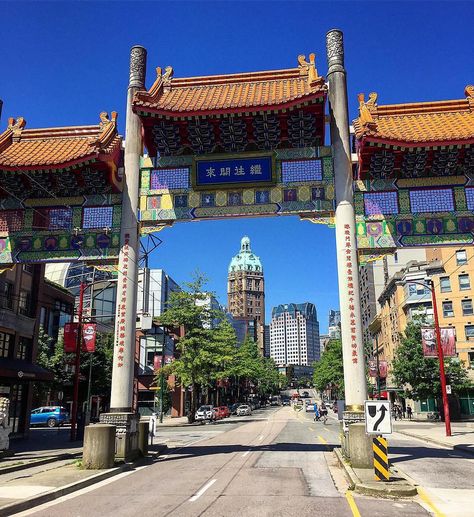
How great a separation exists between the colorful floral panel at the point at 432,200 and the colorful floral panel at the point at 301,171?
345cm

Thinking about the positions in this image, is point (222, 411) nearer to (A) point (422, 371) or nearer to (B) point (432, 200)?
(A) point (422, 371)

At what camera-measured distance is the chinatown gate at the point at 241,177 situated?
55.4 ft

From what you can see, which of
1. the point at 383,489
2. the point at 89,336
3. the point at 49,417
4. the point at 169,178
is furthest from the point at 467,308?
the point at 383,489

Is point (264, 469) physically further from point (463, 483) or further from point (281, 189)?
point (281, 189)

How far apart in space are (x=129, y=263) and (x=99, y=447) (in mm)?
6287

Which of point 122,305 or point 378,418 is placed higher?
point 122,305

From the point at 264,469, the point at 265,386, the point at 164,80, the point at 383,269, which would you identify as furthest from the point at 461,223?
the point at 265,386

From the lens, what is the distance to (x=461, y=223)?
56.2 feet

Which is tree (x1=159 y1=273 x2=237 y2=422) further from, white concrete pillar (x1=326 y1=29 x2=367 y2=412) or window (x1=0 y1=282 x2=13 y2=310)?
white concrete pillar (x1=326 y1=29 x2=367 y2=412)

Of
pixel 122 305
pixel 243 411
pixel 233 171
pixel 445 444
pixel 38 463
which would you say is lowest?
pixel 243 411

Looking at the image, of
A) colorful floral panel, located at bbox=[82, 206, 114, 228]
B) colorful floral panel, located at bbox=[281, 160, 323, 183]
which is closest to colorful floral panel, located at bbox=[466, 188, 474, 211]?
colorful floral panel, located at bbox=[281, 160, 323, 183]

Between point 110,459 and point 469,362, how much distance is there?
47904 millimetres

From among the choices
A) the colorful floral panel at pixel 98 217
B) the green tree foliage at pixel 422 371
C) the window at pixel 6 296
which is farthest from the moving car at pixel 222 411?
the colorful floral panel at pixel 98 217

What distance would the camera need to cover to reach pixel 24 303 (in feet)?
99.9
